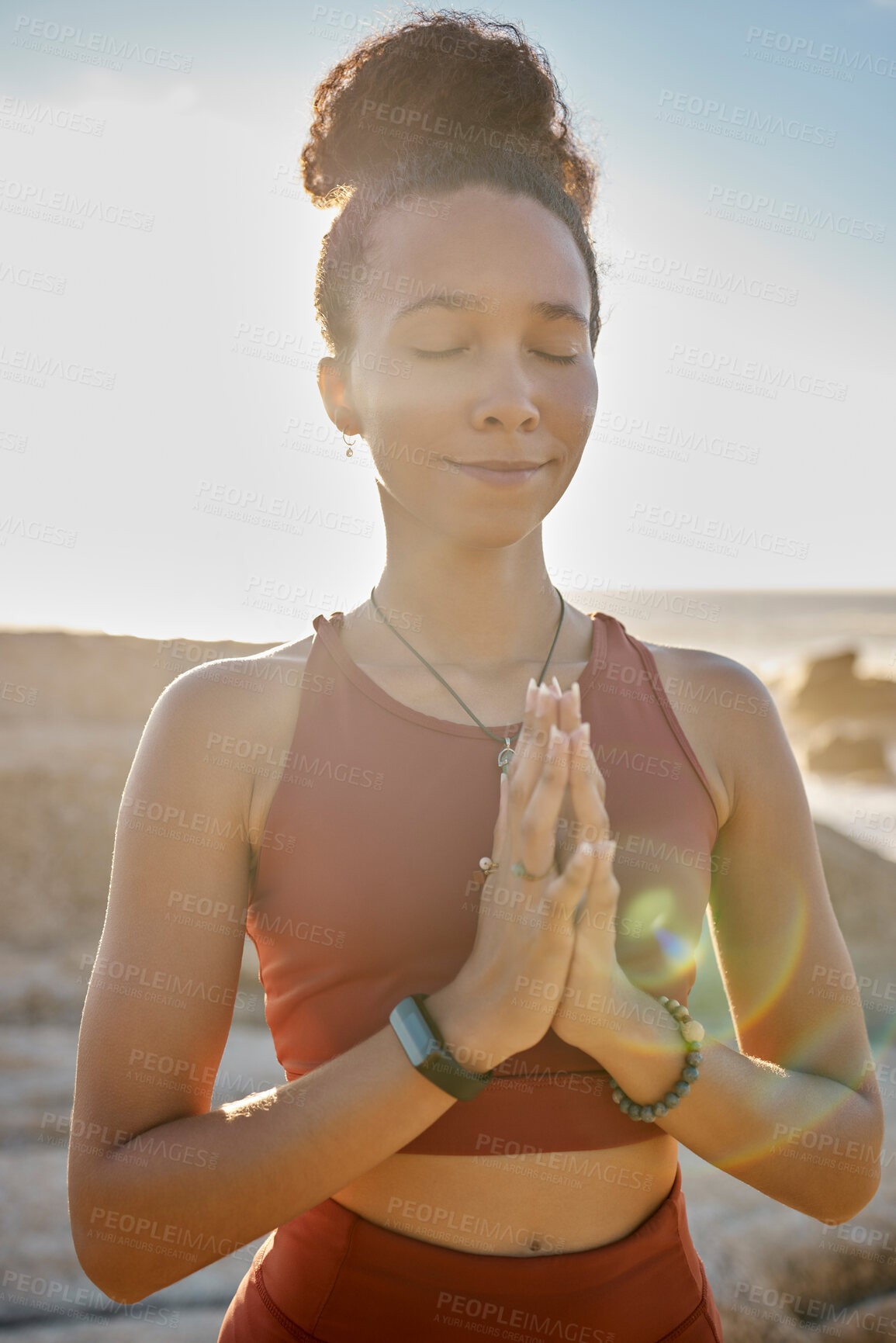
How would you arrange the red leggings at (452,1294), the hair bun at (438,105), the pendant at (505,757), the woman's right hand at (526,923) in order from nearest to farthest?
the woman's right hand at (526,923)
the red leggings at (452,1294)
the pendant at (505,757)
the hair bun at (438,105)

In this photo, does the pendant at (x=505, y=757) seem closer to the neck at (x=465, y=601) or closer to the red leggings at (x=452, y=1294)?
the neck at (x=465, y=601)

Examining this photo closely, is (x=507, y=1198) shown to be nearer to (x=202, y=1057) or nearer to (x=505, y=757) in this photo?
(x=202, y=1057)

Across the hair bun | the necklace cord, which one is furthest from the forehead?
the necklace cord

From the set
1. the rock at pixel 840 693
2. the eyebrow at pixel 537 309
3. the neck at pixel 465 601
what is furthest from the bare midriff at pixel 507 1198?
the rock at pixel 840 693

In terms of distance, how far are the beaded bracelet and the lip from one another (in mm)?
1088

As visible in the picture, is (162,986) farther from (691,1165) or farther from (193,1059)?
(691,1165)

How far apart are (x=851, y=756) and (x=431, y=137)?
1589 centimetres

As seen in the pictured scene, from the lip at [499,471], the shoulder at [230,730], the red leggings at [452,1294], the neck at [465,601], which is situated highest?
the lip at [499,471]

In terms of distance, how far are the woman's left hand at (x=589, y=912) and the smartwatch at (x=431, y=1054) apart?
0.64 feet

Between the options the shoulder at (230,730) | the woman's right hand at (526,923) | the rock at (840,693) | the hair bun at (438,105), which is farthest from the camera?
the rock at (840,693)

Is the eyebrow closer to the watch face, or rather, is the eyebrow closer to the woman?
the woman

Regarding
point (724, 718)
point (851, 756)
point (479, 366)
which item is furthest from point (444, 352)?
point (851, 756)

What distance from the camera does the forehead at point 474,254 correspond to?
2.04 meters

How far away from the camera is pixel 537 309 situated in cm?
206
